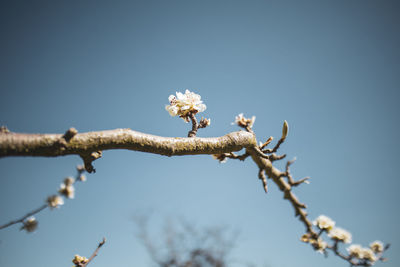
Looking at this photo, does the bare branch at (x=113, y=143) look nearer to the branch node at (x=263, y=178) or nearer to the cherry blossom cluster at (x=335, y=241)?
the branch node at (x=263, y=178)

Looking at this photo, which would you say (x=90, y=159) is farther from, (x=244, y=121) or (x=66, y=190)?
(x=244, y=121)

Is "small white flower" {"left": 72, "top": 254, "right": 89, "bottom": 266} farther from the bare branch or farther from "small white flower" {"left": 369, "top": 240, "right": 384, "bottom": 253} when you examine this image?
"small white flower" {"left": 369, "top": 240, "right": 384, "bottom": 253}

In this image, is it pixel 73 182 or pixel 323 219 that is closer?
pixel 73 182

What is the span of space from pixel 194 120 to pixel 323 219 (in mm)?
2371

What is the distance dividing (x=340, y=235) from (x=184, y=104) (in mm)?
2712

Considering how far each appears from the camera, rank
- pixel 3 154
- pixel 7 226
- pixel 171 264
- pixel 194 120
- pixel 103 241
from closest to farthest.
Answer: pixel 3 154, pixel 7 226, pixel 103 241, pixel 194 120, pixel 171 264

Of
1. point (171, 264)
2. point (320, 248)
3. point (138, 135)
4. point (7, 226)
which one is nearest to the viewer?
point (7, 226)

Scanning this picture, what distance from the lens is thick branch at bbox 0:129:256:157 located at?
0.90m

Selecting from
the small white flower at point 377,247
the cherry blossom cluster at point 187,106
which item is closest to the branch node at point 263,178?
the cherry blossom cluster at point 187,106

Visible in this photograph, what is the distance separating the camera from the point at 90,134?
105 centimetres

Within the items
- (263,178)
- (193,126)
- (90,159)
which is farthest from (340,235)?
(90,159)

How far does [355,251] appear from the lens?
2719mm

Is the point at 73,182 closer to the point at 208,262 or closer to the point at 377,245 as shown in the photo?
the point at 377,245

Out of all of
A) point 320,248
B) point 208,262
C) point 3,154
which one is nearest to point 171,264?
point 208,262
